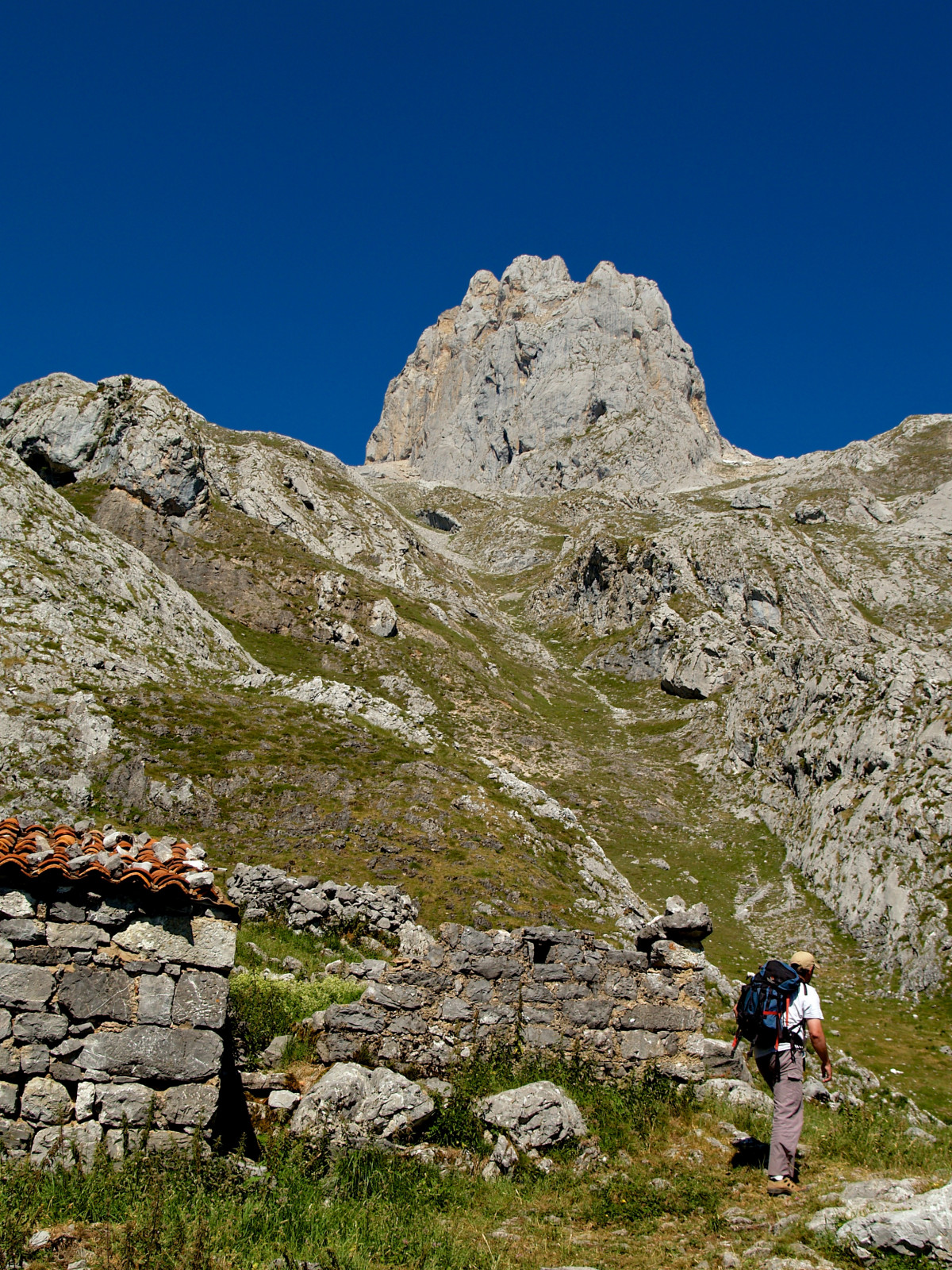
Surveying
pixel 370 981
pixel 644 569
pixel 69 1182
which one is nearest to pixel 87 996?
pixel 69 1182

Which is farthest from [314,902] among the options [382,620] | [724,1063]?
[382,620]

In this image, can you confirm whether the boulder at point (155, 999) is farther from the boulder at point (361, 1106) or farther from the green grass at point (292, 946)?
the green grass at point (292, 946)

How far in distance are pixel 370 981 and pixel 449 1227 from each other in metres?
4.19

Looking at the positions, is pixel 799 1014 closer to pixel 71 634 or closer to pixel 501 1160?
pixel 501 1160

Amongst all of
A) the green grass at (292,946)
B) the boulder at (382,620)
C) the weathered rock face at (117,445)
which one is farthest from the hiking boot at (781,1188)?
the weathered rock face at (117,445)

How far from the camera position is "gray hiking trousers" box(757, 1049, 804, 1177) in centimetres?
850

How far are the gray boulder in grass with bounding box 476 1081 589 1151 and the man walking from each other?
8.01 feet

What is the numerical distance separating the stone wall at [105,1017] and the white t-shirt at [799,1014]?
6.44 metres

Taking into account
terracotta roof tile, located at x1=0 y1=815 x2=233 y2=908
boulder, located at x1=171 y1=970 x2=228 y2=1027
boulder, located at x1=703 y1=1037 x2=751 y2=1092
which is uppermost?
terracotta roof tile, located at x1=0 y1=815 x2=233 y2=908

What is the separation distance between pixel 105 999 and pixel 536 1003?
648cm

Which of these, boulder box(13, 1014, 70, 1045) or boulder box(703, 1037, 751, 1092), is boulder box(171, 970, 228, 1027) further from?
boulder box(703, 1037, 751, 1092)

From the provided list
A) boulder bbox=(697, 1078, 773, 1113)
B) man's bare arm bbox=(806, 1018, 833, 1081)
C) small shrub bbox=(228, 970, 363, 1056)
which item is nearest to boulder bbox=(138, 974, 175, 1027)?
small shrub bbox=(228, 970, 363, 1056)

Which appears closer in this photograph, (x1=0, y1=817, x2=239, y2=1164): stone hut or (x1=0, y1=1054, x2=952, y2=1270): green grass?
(x1=0, y1=1054, x2=952, y2=1270): green grass

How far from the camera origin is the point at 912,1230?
20.0 ft
